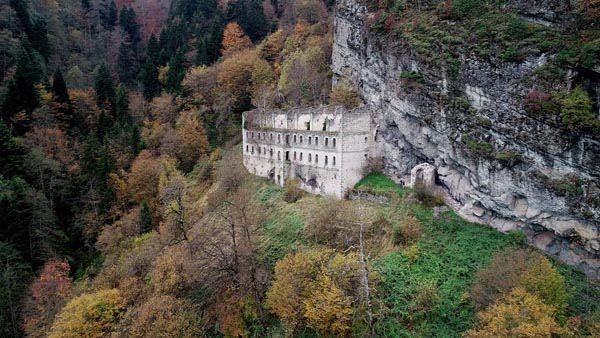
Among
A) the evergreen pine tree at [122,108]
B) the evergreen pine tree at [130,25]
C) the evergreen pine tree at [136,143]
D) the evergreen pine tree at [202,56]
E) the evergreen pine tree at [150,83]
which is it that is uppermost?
the evergreen pine tree at [130,25]

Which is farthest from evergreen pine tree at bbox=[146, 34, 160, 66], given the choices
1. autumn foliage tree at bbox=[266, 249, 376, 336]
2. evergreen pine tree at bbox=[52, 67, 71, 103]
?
autumn foliage tree at bbox=[266, 249, 376, 336]

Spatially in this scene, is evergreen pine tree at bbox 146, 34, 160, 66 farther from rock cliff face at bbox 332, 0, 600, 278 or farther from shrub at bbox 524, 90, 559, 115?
shrub at bbox 524, 90, 559, 115

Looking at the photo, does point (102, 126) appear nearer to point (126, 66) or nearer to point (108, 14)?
point (126, 66)

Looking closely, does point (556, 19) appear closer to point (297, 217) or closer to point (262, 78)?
point (297, 217)

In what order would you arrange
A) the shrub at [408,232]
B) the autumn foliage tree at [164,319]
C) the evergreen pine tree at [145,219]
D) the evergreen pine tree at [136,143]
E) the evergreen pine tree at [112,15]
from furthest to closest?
the evergreen pine tree at [112,15], the evergreen pine tree at [136,143], the evergreen pine tree at [145,219], the shrub at [408,232], the autumn foliage tree at [164,319]

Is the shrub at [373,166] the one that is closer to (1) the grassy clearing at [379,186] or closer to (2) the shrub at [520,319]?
(1) the grassy clearing at [379,186]

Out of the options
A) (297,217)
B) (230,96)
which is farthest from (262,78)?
(297,217)

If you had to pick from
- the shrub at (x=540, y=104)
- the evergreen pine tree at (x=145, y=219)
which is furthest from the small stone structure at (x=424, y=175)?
the evergreen pine tree at (x=145, y=219)
